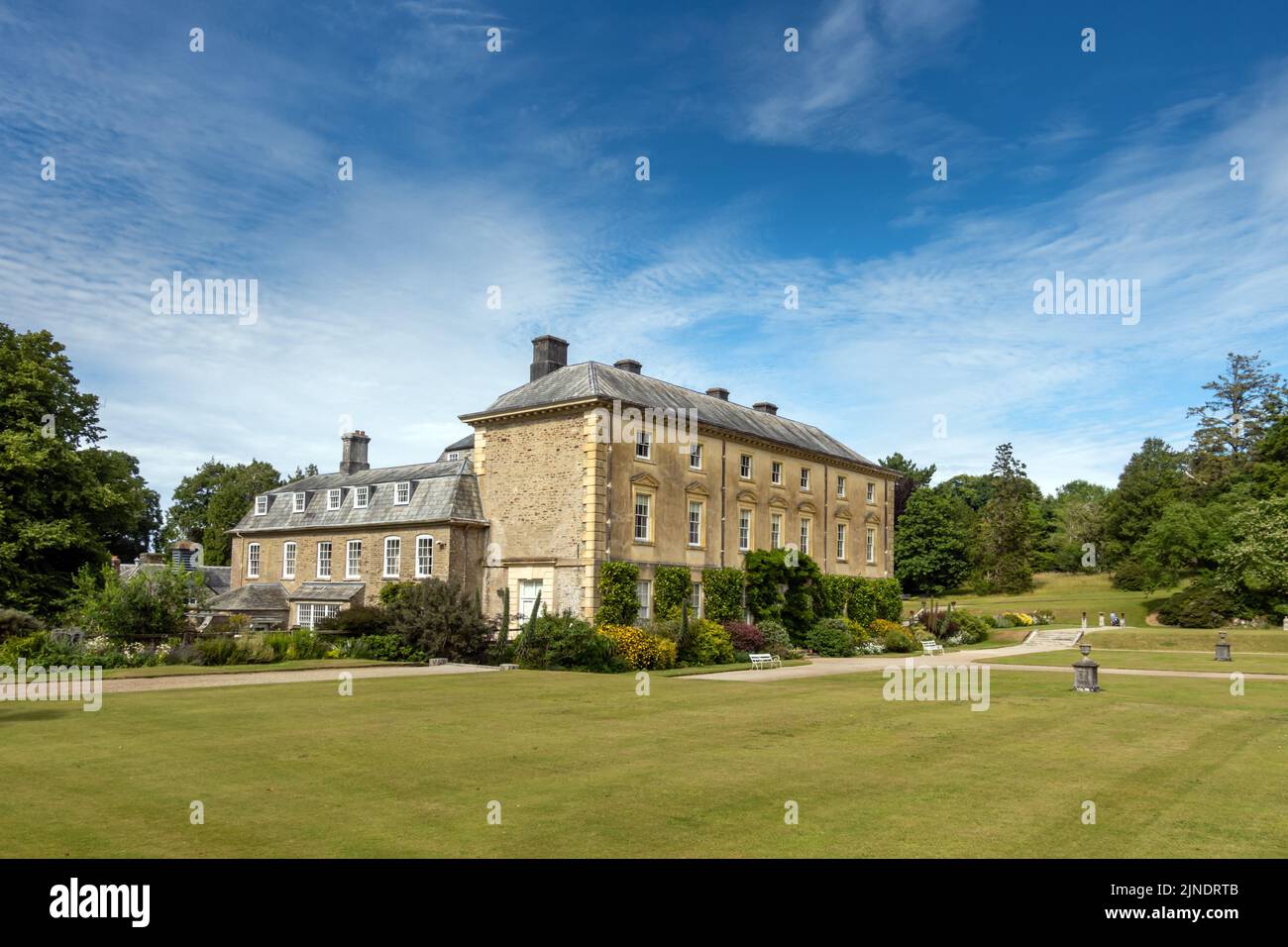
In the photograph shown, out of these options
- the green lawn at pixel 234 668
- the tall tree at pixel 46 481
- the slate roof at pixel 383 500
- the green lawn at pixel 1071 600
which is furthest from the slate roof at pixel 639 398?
the green lawn at pixel 1071 600

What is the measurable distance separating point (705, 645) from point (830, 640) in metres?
8.73

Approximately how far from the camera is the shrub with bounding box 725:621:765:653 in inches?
1292

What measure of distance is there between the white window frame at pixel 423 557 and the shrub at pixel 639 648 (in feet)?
30.0

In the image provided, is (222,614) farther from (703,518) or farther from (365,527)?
(703,518)

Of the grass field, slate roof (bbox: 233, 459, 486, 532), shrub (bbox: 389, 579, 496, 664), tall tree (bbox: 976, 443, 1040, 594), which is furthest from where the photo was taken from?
tall tree (bbox: 976, 443, 1040, 594)

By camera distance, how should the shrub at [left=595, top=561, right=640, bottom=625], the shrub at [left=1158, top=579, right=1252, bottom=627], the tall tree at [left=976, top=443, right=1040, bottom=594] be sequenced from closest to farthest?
the shrub at [left=595, top=561, right=640, bottom=625] → the shrub at [left=1158, top=579, right=1252, bottom=627] → the tall tree at [left=976, top=443, right=1040, bottom=594]

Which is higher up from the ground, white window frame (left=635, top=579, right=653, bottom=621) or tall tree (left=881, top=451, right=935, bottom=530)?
tall tree (left=881, top=451, right=935, bottom=530)

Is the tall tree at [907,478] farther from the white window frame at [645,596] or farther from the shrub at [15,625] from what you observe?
the shrub at [15,625]

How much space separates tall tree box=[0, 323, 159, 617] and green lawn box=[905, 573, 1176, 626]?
43.9 meters

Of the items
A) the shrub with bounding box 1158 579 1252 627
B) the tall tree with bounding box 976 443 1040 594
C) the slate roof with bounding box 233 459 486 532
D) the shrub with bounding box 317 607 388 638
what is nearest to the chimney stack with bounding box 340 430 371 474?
the slate roof with bounding box 233 459 486 532

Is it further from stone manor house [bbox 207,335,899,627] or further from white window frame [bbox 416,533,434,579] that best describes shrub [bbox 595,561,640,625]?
white window frame [bbox 416,533,434,579]

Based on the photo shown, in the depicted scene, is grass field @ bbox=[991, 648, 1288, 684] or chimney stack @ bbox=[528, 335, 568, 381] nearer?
grass field @ bbox=[991, 648, 1288, 684]

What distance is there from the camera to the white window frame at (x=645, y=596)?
32.8 m
